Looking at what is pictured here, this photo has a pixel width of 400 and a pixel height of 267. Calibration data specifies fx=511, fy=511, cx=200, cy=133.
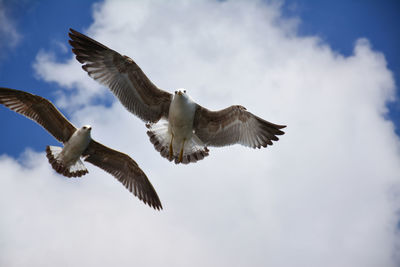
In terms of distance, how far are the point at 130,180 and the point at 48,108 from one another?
2.51 meters

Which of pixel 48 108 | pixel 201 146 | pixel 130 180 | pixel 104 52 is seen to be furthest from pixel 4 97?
pixel 201 146

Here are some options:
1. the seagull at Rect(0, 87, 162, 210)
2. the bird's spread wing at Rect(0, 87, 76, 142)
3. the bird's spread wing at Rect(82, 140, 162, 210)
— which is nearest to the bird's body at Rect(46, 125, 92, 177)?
the seagull at Rect(0, 87, 162, 210)

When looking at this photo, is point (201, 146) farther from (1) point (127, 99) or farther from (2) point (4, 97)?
(2) point (4, 97)

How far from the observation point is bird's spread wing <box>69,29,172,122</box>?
10391mm

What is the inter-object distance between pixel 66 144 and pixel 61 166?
49cm

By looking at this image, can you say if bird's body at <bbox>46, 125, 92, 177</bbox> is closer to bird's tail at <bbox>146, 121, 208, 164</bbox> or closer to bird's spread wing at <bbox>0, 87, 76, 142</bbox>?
bird's spread wing at <bbox>0, 87, 76, 142</bbox>

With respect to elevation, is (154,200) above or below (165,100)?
below

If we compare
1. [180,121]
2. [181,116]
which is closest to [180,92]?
[181,116]

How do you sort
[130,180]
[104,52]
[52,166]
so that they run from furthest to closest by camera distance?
1. [130,180]
2. [52,166]
3. [104,52]

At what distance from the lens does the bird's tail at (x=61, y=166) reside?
36.4 feet

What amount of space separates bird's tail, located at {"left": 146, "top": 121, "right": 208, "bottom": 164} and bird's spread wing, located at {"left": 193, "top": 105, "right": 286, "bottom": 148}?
26cm

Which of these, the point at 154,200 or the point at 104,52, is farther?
the point at 154,200

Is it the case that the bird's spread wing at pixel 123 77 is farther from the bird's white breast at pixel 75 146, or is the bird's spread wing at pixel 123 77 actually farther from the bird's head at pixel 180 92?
the bird's white breast at pixel 75 146

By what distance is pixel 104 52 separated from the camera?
1039 centimetres
